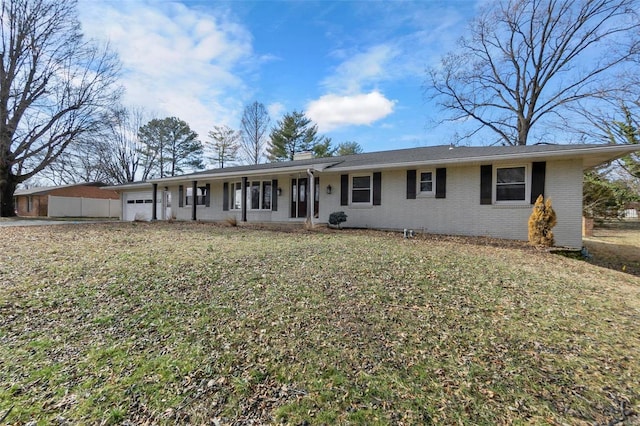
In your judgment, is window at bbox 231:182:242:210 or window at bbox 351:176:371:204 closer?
window at bbox 351:176:371:204

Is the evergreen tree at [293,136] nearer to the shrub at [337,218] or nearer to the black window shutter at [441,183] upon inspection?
the shrub at [337,218]

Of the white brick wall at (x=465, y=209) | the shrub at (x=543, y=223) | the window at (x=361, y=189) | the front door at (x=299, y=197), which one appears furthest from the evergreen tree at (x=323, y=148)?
the shrub at (x=543, y=223)

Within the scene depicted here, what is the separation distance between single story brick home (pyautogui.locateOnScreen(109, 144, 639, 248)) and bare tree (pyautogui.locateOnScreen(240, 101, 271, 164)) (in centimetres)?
1667

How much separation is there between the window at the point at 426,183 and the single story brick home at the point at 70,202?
30.6m

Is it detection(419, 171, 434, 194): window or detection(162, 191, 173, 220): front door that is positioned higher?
detection(419, 171, 434, 194): window

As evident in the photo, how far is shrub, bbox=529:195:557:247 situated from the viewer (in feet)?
26.2

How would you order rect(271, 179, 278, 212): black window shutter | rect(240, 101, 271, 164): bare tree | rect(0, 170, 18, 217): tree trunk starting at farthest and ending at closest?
rect(240, 101, 271, 164): bare tree
rect(0, 170, 18, 217): tree trunk
rect(271, 179, 278, 212): black window shutter

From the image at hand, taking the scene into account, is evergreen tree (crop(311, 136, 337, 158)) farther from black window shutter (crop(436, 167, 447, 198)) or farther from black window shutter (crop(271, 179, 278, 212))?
black window shutter (crop(436, 167, 447, 198))

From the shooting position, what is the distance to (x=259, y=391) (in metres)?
2.42

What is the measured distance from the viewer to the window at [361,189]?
11688mm

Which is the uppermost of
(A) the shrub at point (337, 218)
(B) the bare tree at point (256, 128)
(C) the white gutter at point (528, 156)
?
(B) the bare tree at point (256, 128)

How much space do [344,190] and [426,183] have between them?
10.4 feet

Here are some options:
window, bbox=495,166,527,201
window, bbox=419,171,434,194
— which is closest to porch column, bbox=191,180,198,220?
window, bbox=419,171,434,194

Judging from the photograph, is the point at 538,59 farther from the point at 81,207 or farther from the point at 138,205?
the point at 81,207
